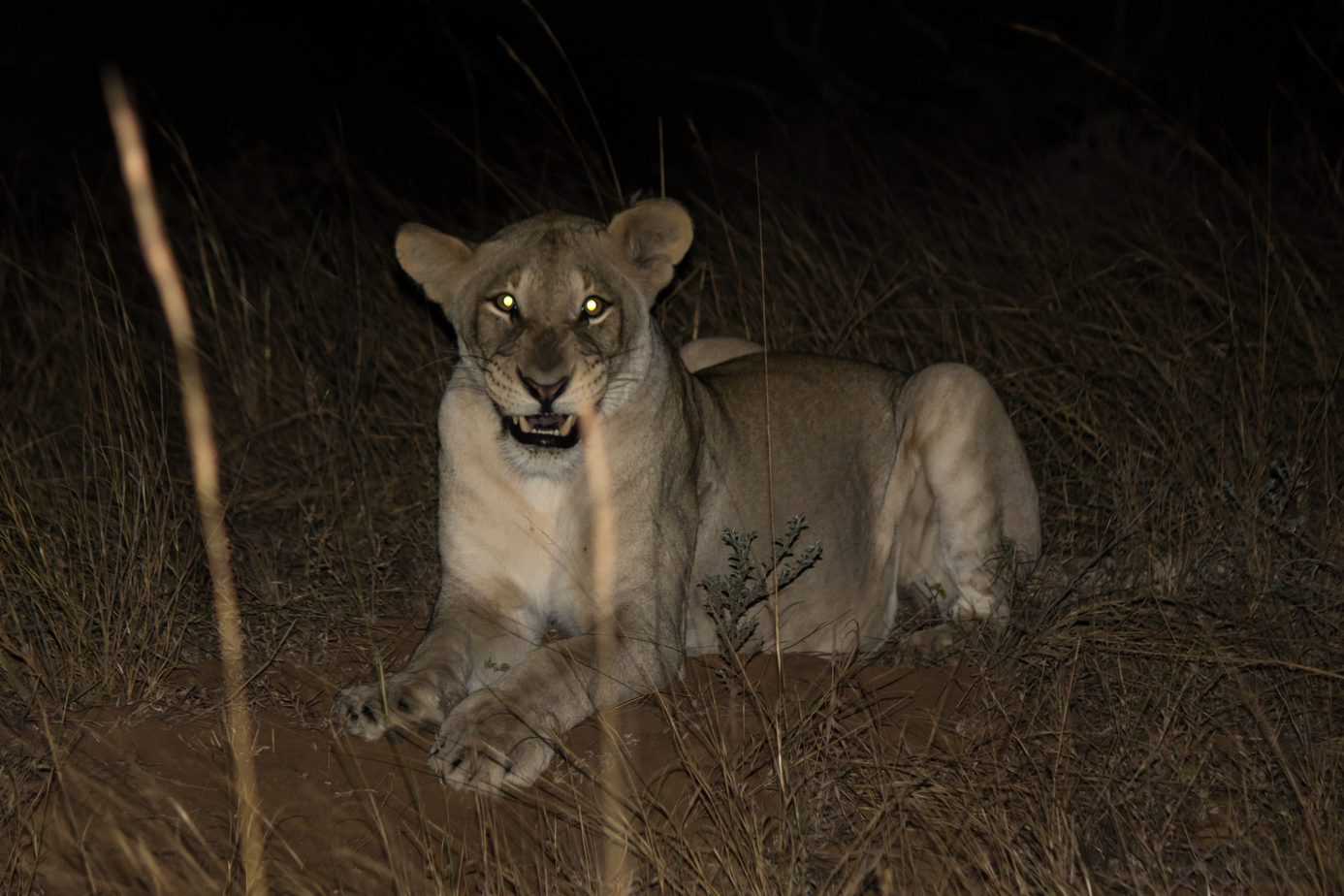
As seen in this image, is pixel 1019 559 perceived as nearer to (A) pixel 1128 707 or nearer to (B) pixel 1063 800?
(A) pixel 1128 707

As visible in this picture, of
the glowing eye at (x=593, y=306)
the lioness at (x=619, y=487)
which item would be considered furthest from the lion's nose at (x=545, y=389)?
the glowing eye at (x=593, y=306)

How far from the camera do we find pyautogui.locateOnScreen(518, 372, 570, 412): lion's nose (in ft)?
11.5

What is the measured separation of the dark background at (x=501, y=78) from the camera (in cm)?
1176

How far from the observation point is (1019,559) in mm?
4336

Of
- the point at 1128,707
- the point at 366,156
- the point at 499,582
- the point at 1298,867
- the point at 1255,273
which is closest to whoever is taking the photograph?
the point at 1298,867

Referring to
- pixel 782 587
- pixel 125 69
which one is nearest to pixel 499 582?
pixel 782 587

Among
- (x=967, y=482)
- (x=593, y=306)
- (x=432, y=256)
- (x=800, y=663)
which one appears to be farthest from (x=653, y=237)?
(x=967, y=482)

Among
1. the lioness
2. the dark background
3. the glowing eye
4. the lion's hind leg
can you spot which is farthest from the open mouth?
the dark background

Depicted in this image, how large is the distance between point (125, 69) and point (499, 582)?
1024 cm

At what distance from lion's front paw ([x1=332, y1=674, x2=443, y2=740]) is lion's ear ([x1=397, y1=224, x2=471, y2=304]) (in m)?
0.96

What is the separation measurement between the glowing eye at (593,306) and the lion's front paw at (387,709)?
0.88m

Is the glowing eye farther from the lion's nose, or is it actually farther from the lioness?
the lion's nose

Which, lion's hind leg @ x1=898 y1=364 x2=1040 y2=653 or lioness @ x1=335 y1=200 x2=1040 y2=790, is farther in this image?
lion's hind leg @ x1=898 y1=364 x2=1040 y2=653

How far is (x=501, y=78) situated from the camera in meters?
13.2
